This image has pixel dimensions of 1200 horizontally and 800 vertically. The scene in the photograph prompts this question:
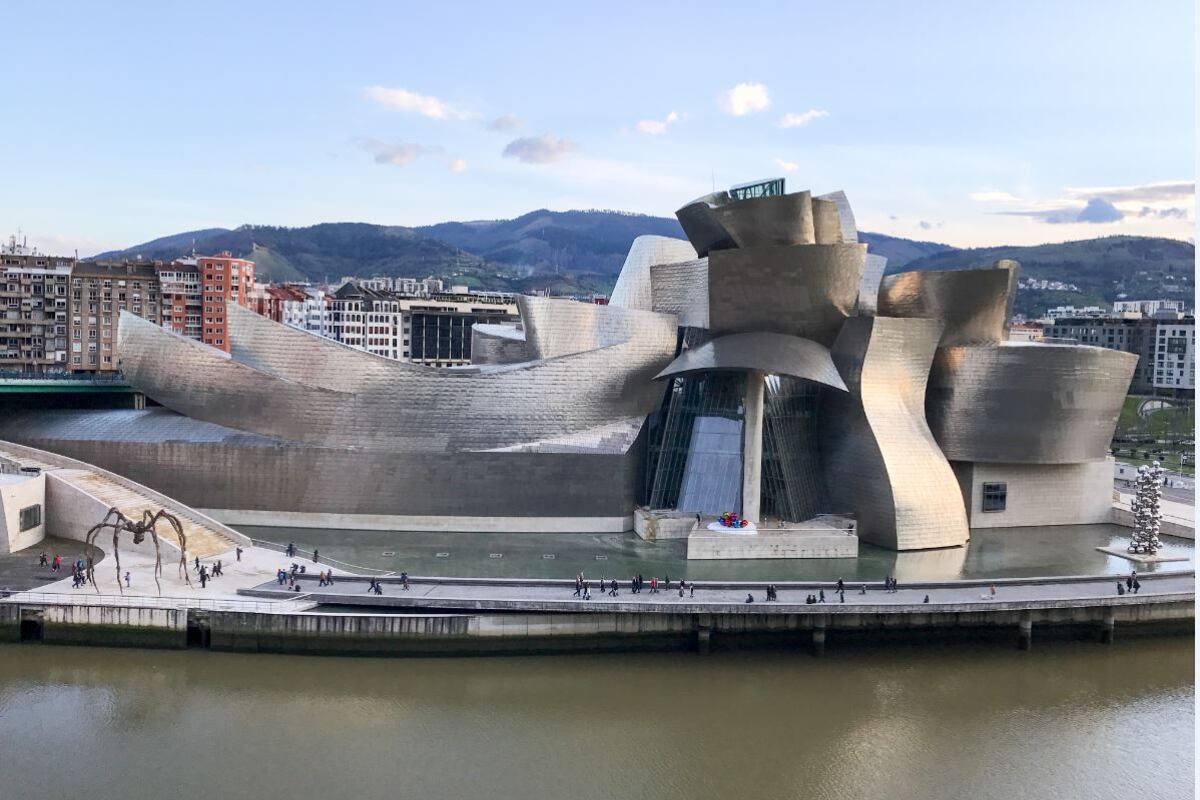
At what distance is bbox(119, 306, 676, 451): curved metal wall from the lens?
3020cm

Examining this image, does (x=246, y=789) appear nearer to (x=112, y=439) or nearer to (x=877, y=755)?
(x=877, y=755)

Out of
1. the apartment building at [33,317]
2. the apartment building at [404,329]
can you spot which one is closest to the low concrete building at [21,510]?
Result: the apartment building at [33,317]

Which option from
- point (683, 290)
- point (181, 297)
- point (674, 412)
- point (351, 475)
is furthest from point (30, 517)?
point (181, 297)

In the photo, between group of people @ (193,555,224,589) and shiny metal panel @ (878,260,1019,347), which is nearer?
group of people @ (193,555,224,589)

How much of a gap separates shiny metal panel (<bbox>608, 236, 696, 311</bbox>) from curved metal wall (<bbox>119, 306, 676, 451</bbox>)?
232 inches

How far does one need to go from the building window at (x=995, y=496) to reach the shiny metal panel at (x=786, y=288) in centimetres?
833

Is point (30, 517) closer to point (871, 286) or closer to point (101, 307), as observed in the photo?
point (871, 286)

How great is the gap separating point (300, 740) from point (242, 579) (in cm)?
797

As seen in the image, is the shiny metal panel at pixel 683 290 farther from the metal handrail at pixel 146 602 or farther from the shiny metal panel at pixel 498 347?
the metal handrail at pixel 146 602

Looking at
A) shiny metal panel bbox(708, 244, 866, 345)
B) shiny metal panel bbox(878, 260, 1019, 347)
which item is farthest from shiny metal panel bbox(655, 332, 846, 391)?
shiny metal panel bbox(878, 260, 1019, 347)

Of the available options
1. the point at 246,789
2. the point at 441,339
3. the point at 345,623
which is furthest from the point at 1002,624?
the point at 441,339

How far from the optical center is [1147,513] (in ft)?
94.1

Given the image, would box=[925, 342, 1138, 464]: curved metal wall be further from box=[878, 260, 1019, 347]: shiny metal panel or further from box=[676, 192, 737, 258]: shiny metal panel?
box=[676, 192, 737, 258]: shiny metal panel

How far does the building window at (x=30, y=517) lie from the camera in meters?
26.0
